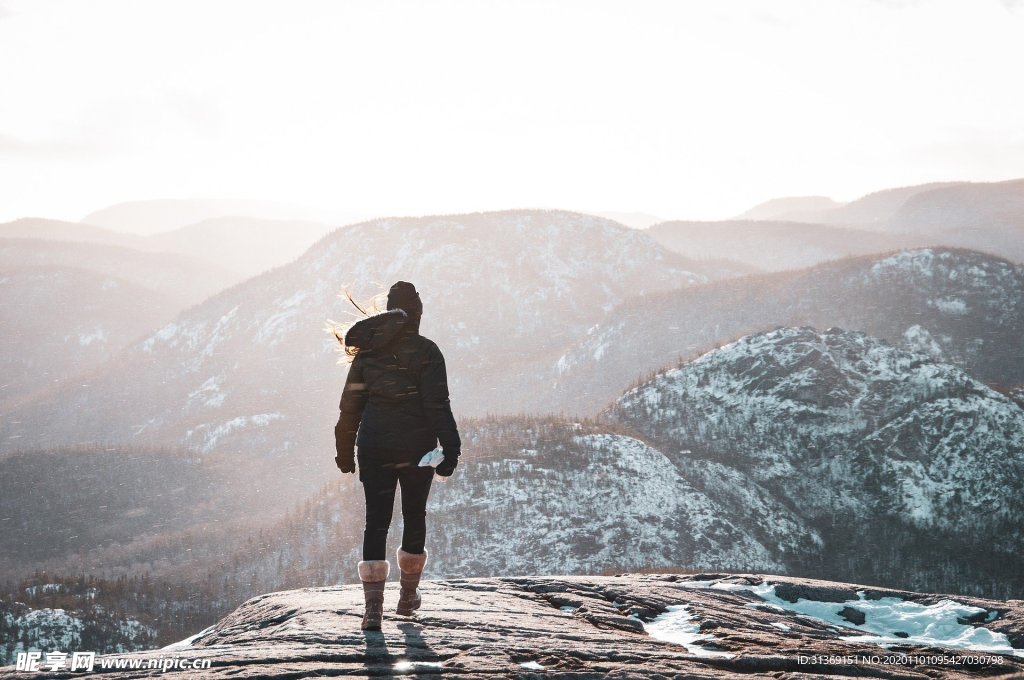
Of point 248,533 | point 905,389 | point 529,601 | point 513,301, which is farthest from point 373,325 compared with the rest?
point 513,301

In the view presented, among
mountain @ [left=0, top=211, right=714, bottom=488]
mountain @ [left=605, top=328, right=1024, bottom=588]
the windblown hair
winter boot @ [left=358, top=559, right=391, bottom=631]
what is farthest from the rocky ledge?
mountain @ [left=0, top=211, right=714, bottom=488]

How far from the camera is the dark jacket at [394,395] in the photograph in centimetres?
894

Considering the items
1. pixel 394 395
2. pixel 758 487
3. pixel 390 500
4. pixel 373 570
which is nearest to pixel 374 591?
pixel 373 570

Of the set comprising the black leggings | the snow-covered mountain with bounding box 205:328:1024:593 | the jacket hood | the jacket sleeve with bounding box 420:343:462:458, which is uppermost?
the jacket hood

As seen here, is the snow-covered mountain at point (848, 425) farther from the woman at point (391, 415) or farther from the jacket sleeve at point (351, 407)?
the jacket sleeve at point (351, 407)

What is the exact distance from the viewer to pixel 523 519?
2375 inches

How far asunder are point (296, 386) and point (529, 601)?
5799 inches

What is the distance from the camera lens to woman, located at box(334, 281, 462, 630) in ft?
29.3

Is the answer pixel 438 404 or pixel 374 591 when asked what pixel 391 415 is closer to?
pixel 438 404

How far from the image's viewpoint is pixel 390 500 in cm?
931

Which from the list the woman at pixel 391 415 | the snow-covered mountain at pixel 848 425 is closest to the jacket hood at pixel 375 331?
the woman at pixel 391 415

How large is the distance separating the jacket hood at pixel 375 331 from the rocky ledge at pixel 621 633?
3.48 m

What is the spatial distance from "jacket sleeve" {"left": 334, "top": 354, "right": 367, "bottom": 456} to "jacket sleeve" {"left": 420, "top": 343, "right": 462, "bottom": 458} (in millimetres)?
754

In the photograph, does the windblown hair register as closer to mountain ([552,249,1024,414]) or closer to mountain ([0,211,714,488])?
mountain ([552,249,1024,414])
